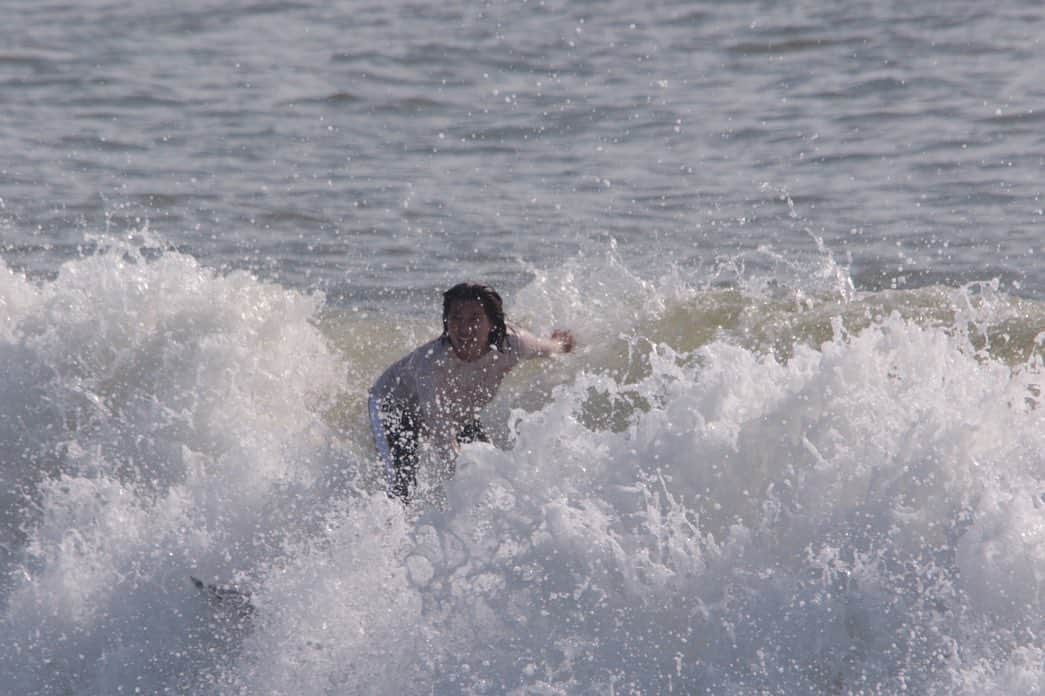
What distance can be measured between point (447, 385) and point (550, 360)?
6.27 ft

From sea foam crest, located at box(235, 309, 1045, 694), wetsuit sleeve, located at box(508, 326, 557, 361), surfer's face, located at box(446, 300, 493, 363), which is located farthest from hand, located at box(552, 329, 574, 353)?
sea foam crest, located at box(235, 309, 1045, 694)

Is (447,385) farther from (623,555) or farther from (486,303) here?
(623,555)

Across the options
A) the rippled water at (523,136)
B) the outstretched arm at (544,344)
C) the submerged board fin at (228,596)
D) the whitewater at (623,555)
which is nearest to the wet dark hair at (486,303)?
the outstretched arm at (544,344)

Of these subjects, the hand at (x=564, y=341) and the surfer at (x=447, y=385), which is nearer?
the surfer at (x=447, y=385)

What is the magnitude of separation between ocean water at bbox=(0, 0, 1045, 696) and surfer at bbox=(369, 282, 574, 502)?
0.20 metres

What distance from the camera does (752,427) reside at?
5898mm

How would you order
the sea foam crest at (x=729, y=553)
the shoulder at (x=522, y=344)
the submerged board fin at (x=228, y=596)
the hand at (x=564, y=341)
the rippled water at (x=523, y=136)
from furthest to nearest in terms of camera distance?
the rippled water at (x=523, y=136)
the hand at (x=564, y=341)
the shoulder at (x=522, y=344)
the submerged board fin at (x=228, y=596)
the sea foam crest at (x=729, y=553)

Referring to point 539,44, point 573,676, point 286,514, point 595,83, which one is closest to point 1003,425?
point 573,676

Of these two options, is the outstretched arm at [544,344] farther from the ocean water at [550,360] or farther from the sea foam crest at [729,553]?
the sea foam crest at [729,553]

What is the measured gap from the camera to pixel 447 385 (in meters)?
6.82

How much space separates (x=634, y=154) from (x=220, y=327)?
16.3ft

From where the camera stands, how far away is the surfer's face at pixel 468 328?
664 cm

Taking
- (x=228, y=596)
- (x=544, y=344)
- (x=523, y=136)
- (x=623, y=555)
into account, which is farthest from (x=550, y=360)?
(x=523, y=136)

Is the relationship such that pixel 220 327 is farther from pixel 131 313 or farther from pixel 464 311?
pixel 464 311
